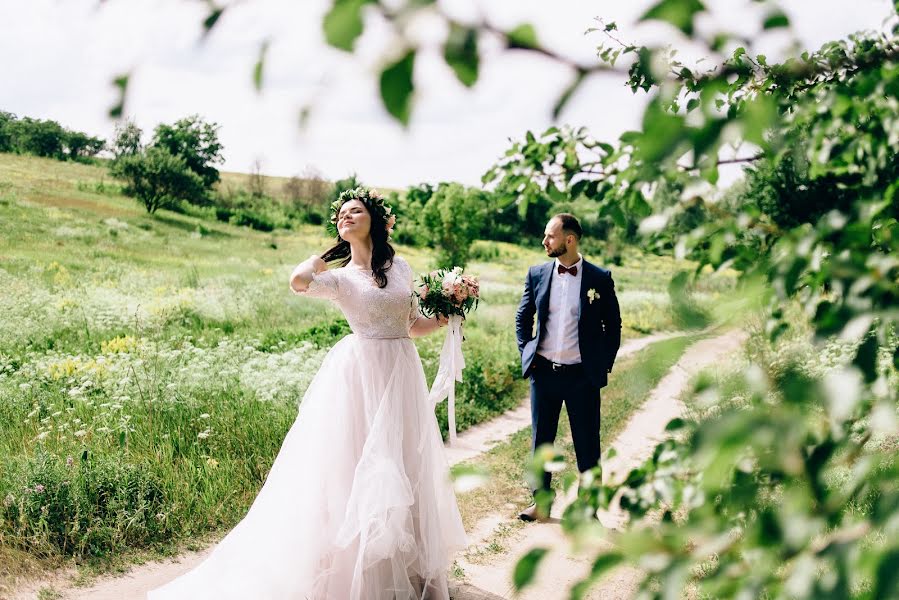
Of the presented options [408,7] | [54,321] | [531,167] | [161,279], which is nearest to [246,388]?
[54,321]

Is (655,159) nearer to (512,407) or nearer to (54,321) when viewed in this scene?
(512,407)

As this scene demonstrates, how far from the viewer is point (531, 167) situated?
1923 millimetres

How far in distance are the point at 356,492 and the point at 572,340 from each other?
2430 mm

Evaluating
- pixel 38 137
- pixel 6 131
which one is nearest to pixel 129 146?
pixel 38 137

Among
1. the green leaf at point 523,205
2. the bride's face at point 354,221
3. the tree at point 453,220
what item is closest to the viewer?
the green leaf at point 523,205

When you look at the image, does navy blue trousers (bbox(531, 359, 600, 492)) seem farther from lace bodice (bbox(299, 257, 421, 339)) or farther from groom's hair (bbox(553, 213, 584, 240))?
lace bodice (bbox(299, 257, 421, 339))

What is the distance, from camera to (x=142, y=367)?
7.87 m

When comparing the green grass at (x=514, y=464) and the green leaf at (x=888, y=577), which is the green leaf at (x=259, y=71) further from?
the green grass at (x=514, y=464)

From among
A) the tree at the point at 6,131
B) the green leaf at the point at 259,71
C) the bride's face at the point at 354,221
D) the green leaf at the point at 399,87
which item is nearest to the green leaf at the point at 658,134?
the green leaf at the point at 399,87

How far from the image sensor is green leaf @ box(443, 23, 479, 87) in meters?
0.79

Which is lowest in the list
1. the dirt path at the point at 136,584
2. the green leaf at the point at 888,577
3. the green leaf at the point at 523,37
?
the dirt path at the point at 136,584

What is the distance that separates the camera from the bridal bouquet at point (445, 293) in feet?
17.0

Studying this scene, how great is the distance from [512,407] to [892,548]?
9759 millimetres

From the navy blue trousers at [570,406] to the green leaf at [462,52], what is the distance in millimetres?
4977
